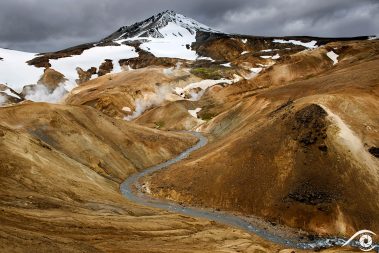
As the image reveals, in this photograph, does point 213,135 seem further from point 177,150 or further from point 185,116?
point 185,116

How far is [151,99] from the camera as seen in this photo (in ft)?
521

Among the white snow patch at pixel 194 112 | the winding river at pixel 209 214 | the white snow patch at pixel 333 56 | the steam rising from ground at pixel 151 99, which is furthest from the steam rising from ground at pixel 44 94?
the winding river at pixel 209 214

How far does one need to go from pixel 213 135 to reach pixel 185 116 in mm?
26393

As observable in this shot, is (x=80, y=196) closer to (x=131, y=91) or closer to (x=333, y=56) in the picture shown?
(x=131, y=91)

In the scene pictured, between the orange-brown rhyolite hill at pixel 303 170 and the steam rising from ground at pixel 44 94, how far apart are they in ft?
394

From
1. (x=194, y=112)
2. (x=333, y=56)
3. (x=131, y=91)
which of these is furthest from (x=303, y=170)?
(x=333, y=56)

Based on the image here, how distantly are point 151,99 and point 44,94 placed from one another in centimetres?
5273

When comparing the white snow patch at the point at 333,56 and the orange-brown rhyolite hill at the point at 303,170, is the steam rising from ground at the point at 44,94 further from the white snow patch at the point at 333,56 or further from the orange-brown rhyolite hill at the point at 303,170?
the orange-brown rhyolite hill at the point at 303,170

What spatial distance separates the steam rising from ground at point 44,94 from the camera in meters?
181

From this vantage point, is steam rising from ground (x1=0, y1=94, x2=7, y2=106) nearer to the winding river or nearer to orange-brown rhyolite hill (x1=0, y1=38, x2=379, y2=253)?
orange-brown rhyolite hill (x1=0, y1=38, x2=379, y2=253)

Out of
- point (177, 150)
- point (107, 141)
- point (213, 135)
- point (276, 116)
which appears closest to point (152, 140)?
point (177, 150)

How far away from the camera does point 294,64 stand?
16500cm

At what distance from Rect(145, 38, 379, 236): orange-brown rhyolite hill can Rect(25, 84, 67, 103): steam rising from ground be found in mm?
120082

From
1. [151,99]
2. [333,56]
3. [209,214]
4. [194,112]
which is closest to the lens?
[209,214]
